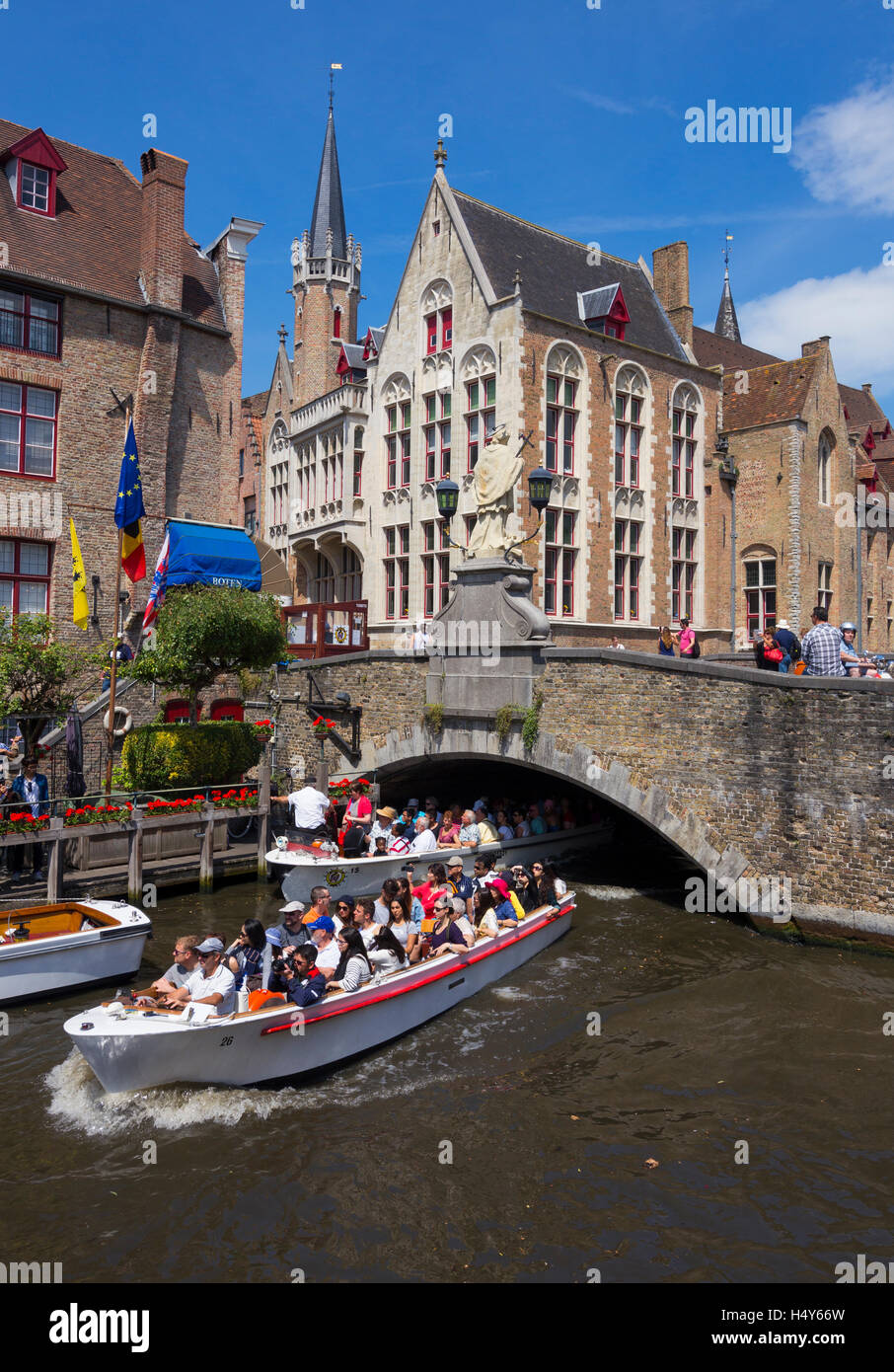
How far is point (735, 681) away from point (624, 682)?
1.87 meters

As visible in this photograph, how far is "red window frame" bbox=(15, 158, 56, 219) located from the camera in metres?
21.9

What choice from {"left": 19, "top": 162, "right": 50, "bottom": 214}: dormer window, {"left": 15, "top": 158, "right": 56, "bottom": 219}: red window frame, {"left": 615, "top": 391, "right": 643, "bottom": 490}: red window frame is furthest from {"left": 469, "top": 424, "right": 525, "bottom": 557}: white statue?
{"left": 19, "top": 162, "right": 50, "bottom": 214}: dormer window

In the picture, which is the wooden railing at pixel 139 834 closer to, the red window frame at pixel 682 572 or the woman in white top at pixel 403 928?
the woman in white top at pixel 403 928

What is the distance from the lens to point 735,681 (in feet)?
43.6

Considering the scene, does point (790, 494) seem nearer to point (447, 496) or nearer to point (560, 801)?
point (560, 801)

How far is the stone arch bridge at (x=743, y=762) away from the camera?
12.2m

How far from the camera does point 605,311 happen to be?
25422 millimetres

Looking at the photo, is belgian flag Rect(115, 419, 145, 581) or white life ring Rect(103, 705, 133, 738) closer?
belgian flag Rect(115, 419, 145, 581)

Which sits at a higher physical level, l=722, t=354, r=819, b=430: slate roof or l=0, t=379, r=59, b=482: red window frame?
l=722, t=354, r=819, b=430: slate roof

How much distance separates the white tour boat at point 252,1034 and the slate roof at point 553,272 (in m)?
19.0

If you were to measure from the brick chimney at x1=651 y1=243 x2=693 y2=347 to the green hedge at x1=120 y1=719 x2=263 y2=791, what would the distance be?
66.4 ft

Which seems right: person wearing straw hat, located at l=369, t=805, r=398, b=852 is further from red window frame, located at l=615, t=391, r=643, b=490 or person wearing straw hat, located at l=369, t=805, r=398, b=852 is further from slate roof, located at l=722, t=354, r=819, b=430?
slate roof, located at l=722, t=354, r=819, b=430
